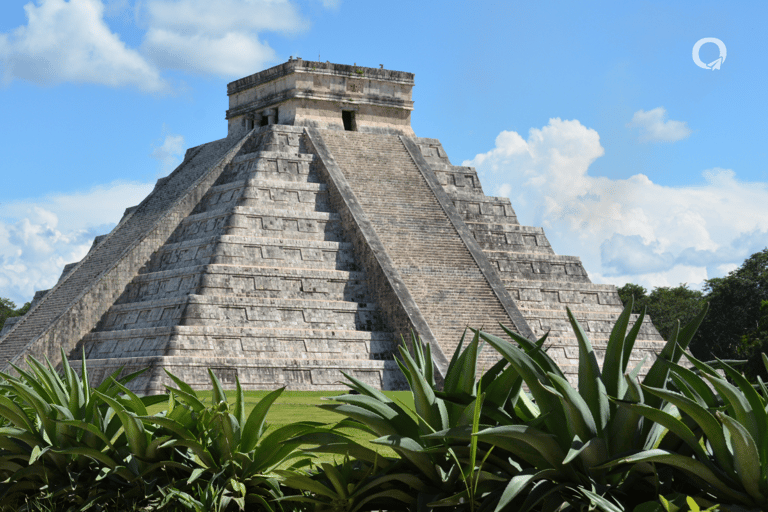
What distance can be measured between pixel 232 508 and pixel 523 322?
12.5 metres

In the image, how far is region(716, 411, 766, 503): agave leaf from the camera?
10.6ft

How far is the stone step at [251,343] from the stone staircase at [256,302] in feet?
0.06

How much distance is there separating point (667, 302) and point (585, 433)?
3514 centimetres

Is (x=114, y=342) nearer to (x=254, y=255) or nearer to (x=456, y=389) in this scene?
(x=254, y=255)

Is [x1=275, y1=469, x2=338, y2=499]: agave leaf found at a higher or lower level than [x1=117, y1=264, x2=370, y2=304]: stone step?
lower

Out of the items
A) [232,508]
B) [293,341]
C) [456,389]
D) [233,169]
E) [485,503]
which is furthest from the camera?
[233,169]

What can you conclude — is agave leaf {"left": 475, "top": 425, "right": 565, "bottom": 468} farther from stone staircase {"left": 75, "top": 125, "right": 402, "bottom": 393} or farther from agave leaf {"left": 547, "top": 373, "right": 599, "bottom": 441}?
stone staircase {"left": 75, "top": 125, "right": 402, "bottom": 393}

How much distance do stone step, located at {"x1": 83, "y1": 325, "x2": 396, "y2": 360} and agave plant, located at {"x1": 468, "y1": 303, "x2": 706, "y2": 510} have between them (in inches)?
455

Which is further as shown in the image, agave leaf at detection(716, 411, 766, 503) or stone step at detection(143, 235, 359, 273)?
stone step at detection(143, 235, 359, 273)

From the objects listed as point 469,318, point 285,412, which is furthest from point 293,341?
point 285,412

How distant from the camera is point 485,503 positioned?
12.0ft

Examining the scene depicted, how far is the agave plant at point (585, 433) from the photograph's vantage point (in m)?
3.52

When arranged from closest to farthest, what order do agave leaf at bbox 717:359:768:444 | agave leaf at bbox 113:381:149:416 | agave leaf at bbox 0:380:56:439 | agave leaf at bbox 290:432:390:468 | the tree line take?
1. agave leaf at bbox 717:359:768:444
2. agave leaf at bbox 290:432:390:468
3. agave leaf at bbox 113:381:149:416
4. agave leaf at bbox 0:380:56:439
5. the tree line

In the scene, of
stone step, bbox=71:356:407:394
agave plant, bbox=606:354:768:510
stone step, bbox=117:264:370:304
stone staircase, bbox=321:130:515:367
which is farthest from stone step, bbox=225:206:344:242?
agave plant, bbox=606:354:768:510
